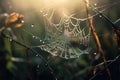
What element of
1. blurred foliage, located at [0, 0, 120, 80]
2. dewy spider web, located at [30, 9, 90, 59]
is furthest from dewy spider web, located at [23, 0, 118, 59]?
blurred foliage, located at [0, 0, 120, 80]

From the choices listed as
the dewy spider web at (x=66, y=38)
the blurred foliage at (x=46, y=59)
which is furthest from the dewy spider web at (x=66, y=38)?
the blurred foliage at (x=46, y=59)

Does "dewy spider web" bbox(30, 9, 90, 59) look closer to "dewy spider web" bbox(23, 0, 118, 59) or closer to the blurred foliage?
"dewy spider web" bbox(23, 0, 118, 59)

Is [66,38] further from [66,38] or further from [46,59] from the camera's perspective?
[46,59]

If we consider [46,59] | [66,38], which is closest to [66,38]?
[66,38]

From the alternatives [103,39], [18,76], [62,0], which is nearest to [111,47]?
[103,39]

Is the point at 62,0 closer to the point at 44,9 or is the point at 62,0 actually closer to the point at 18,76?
the point at 44,9

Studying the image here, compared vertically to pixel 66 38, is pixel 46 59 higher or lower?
lower

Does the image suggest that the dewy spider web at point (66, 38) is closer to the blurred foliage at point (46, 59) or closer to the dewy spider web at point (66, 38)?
the dewy spider web at point (66, 38)

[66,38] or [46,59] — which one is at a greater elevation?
[66,38]
